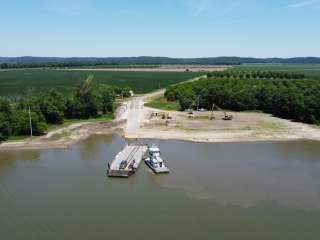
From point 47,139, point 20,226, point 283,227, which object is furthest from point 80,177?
point 283,227

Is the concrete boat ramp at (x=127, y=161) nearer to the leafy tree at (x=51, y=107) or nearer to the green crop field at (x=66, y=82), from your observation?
the leafy tree at (x=51, y=107)

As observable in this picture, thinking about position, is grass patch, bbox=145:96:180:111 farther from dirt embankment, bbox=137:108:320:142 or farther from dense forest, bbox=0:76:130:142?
dense forest, bbox=0:76:130:142

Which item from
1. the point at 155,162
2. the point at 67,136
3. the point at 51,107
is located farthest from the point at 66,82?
the point at 155,162

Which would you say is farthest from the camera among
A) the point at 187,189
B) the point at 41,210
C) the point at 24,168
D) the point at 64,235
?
the point at 24,168

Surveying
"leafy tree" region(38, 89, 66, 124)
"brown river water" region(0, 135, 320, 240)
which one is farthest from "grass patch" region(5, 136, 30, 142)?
"leafy tree" region(38, 89, 66, 124)

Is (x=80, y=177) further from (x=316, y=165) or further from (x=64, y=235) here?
(x=316, y=165)

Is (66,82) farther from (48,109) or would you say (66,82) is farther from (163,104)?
(48,109)
